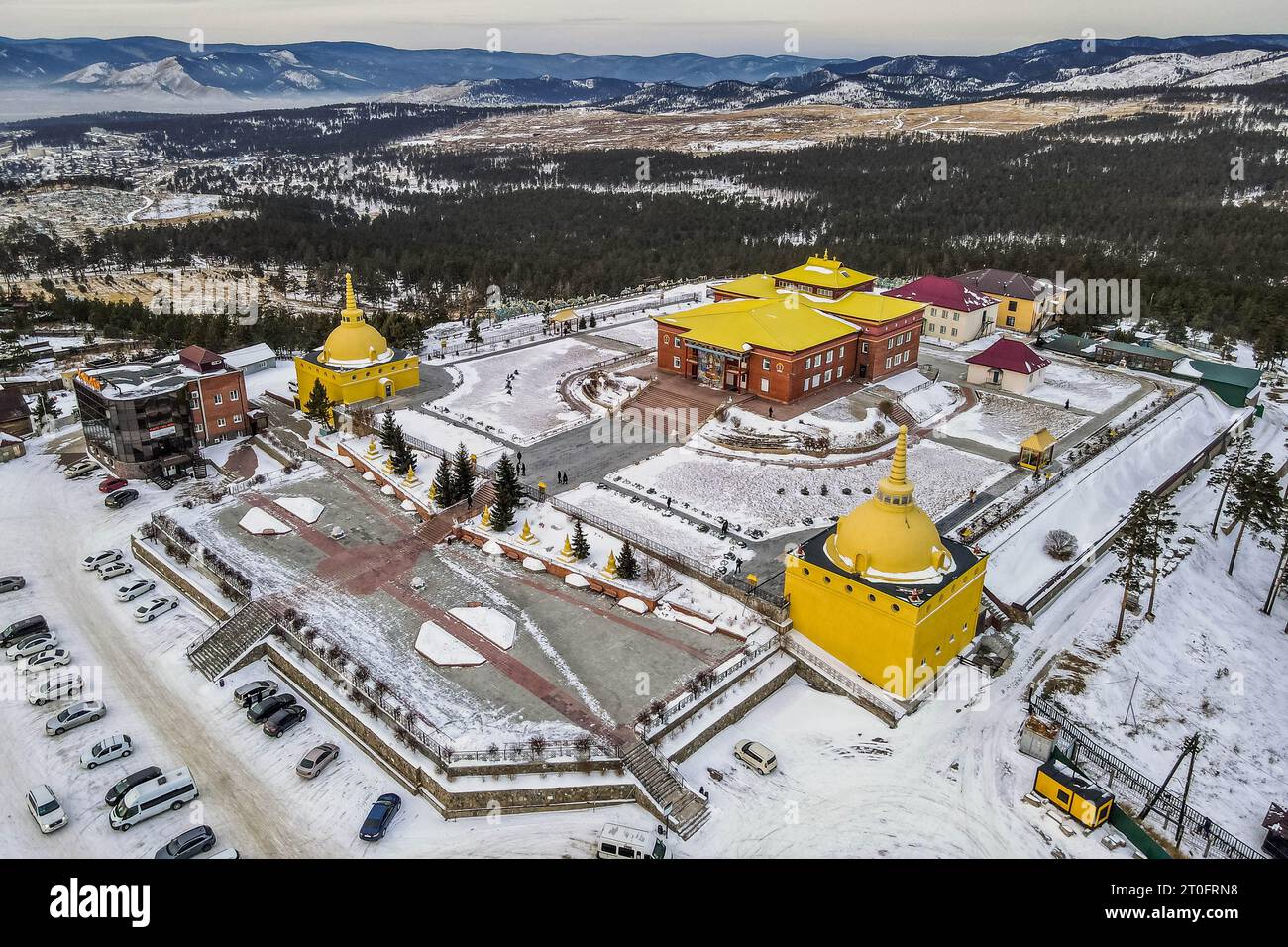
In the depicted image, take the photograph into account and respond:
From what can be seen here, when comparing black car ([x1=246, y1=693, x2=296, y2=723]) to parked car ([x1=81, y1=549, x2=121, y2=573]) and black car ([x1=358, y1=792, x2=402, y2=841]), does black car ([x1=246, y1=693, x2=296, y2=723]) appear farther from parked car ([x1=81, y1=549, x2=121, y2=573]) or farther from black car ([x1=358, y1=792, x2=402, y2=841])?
parked car ([x1=81, y1=549, x2=121, y2=573])

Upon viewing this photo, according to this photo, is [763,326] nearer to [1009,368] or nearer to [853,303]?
[853,303]

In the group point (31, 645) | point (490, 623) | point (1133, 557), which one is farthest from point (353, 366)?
point (1133, 557)

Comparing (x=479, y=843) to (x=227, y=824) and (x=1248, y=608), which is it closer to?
(x=227, y=824)

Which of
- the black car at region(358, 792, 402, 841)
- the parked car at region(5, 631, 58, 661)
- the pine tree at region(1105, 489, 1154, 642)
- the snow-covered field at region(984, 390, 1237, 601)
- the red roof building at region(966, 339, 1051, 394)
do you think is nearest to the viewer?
the black car at region(358, 792, 402, 841)

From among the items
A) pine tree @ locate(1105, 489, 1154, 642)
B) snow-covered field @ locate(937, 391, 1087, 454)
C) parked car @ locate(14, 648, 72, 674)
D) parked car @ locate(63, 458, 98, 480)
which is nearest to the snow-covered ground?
pine tree @ locate(1105, 489, 1154, 642)

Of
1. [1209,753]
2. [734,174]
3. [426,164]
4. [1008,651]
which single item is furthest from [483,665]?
[426,164]
